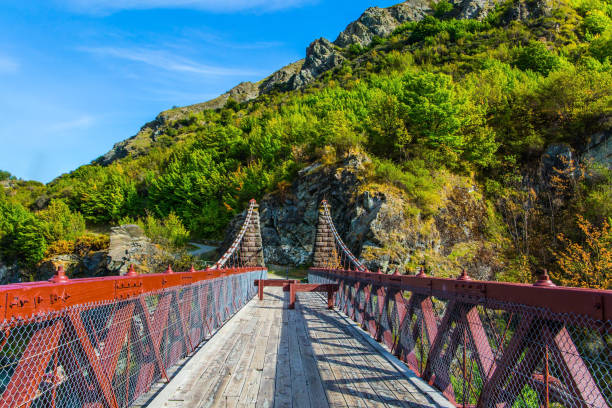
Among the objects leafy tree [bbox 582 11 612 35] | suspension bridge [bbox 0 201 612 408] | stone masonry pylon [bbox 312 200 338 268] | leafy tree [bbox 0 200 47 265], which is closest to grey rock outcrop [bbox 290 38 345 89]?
leafy tree [bbox 582 11 612 35]

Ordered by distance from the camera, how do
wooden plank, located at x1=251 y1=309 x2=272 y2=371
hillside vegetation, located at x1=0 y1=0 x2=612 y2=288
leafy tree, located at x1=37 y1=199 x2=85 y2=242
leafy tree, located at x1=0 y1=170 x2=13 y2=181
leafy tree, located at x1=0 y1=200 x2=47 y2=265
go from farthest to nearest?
1. leafy tree, located at x1=0 y1=170 x2=13 y2=181
2. leafy tree, located at x1=37 y1=199 x2=85 y2=242
3. leafy tree, located at x1=0 y1=200 x2=47 y2=265
4. hillside vegetation, located at x1=0 y1=0 x2=612 y2=288
5. wooden plank, located at x1=251 y1=309 x2=272 y2=371

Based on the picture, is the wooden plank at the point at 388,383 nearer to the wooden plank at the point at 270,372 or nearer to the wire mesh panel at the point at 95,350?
the wooden plank at the point at 270,372

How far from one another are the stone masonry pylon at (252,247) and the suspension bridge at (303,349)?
47.0 ft

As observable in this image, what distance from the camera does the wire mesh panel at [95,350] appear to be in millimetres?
1626

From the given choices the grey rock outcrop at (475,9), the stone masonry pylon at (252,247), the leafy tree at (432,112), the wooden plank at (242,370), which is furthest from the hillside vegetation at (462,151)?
the wooden plank at (242,370)

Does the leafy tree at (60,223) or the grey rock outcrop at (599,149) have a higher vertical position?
the grey rock outcrop at (599,149)

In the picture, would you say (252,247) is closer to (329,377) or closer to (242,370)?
(242,370)

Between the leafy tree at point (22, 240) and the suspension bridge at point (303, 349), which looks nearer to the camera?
the suspension bridge at point (303, 349)

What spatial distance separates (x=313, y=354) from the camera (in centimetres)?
432

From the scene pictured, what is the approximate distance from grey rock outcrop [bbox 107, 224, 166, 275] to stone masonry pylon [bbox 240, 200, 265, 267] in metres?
7.06

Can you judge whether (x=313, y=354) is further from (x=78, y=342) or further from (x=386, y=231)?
(x=386, y=231)

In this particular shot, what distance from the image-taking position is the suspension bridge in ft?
5.26

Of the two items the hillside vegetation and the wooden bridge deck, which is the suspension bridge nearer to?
the wooden bridge deck

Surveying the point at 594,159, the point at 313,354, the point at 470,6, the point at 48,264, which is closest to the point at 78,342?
the point at 313,354
